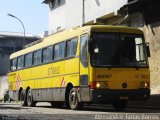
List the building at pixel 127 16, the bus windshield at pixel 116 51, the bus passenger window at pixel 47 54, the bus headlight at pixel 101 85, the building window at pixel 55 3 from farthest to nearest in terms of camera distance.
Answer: the building window at pixel 55 3 < the building at pixel 127 16 < the bus passenger window at pixel 47 54 < the bus windshield at pixel 116 51 < the bus headlight at pixel 101 85

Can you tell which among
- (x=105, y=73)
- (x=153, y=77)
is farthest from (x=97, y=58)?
(x=153, y=77)

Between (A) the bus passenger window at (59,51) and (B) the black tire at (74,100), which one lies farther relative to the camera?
(A) the bus passenger window at (59,51)

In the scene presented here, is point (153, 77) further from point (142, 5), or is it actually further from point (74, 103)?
point (74, 103)

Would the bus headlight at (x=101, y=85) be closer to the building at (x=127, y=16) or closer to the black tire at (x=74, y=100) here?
the black tire at (x=74, y=100)

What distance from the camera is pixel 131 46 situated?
56.7 feet

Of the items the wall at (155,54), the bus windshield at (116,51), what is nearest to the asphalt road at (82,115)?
the bus windshield at (116,51)

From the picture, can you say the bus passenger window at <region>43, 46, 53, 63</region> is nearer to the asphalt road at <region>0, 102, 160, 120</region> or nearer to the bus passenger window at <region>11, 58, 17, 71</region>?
the asphalt road at <region>0, 102, 160, 120</region>

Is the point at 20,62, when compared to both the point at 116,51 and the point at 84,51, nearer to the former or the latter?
the point at 84,51

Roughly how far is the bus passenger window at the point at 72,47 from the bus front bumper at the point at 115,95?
8.00 feet

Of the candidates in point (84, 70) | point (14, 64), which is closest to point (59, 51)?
point (84, 70)

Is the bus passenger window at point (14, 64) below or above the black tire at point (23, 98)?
above

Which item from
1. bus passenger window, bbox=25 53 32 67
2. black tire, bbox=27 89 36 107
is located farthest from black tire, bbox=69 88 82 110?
bus passenger window, bbox=25 53 32 67

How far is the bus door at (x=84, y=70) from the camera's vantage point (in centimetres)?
1697

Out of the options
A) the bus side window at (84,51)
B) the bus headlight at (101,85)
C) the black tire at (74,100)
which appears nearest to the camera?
the bus headlight at (101,85)
